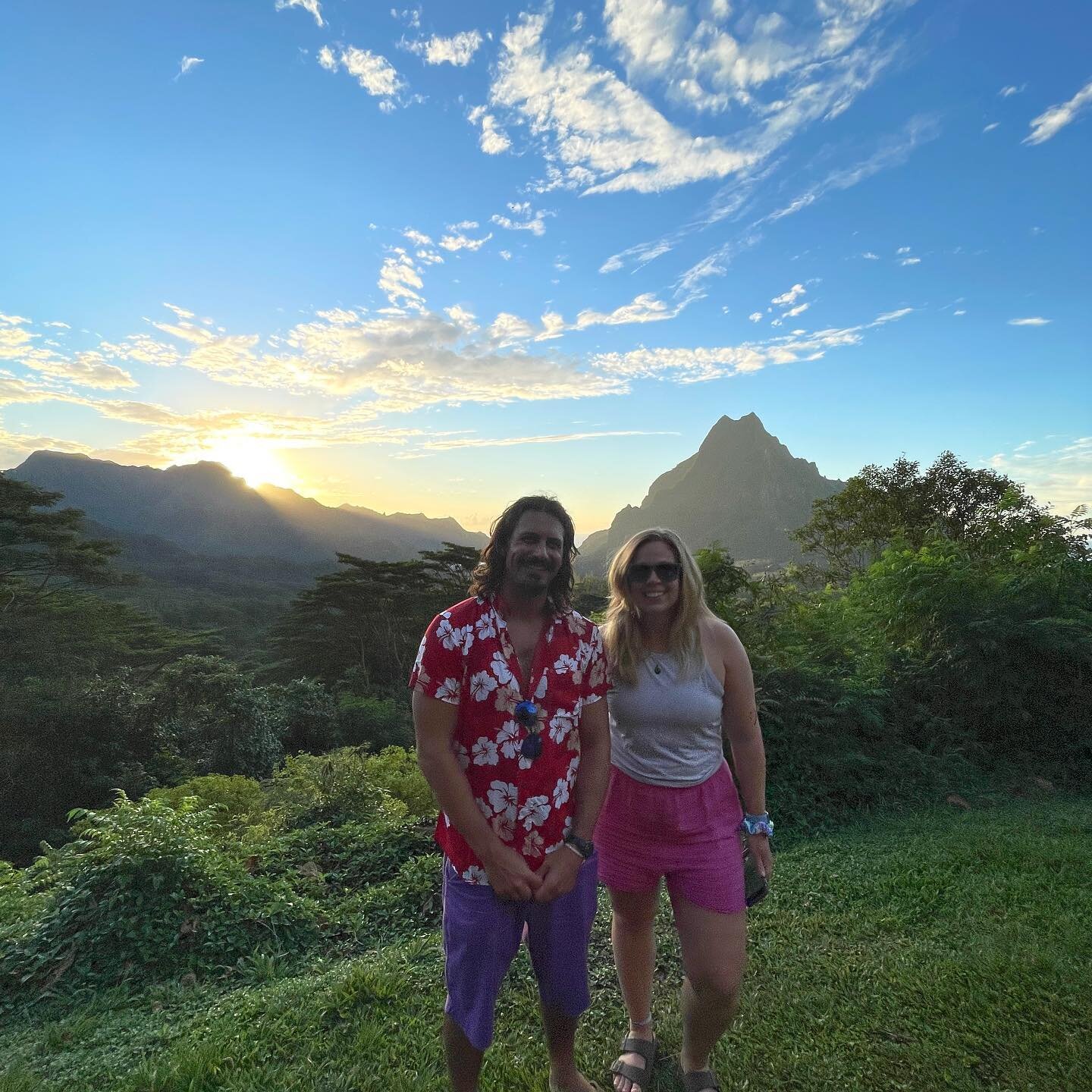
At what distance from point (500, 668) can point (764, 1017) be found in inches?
81.8

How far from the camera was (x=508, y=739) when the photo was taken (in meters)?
1.86

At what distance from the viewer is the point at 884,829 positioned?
5.01m

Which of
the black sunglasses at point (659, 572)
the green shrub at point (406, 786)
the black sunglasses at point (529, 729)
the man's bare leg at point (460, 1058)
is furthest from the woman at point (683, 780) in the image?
the green shrub at point (406, 786)

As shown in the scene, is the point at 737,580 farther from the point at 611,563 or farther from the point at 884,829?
the point at 611,563

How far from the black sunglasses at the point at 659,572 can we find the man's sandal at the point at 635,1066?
176 centimetres

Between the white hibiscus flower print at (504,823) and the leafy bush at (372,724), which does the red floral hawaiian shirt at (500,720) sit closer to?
the white hibiscus flower print at (504,823)

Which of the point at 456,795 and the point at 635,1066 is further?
the point at 635,1066

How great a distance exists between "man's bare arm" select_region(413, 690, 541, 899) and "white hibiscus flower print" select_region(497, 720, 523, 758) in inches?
5.3

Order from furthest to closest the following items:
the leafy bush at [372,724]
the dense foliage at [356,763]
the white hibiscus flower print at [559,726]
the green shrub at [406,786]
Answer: the leafy bush at [372,724] < the green shrub at [406,786] < the dense foliage at [356,763] < the white hibiscus flower print at [559,726]

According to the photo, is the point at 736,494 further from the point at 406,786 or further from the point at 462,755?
the point at 462,755

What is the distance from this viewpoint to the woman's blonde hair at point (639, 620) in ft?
7.22

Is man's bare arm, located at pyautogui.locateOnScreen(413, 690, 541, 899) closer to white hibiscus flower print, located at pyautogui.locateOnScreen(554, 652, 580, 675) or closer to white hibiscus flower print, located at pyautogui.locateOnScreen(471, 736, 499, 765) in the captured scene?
white hibiscus flower print, located at pyautogui.locateOnScreen(471, 736, 499, 765)

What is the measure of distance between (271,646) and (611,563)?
98.5 feet

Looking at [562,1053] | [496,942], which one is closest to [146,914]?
[562,1053]
